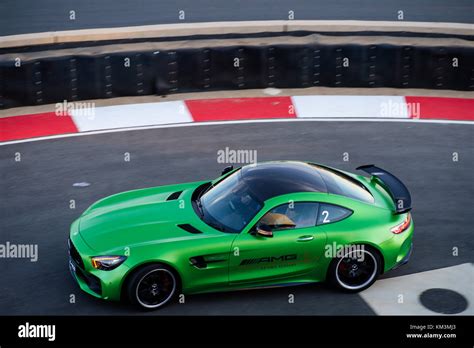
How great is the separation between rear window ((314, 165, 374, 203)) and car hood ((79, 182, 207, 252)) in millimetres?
1888

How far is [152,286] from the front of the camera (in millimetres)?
9672

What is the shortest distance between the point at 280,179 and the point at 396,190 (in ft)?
5.97

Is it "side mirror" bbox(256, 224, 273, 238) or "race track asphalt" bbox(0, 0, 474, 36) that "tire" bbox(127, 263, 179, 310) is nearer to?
"side mirror" bbox(256, 224, 273, 238)

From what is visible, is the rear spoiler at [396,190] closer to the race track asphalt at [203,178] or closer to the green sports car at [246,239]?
the green sports car at [246,239]

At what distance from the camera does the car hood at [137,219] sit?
9.88 meters

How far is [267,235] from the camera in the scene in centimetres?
977

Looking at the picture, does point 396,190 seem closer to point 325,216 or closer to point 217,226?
point 325,216

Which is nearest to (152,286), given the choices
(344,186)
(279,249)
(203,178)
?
(279,249)

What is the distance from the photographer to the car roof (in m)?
10.2

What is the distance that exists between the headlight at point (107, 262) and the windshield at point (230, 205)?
1287 millimetres

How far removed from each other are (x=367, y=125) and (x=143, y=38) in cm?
615

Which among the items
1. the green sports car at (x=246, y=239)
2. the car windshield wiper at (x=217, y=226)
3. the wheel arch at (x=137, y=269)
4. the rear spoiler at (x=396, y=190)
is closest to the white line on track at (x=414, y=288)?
the green sports car at (x=246, y=239)

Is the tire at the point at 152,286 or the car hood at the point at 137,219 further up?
the car hood at the point at 137,219
